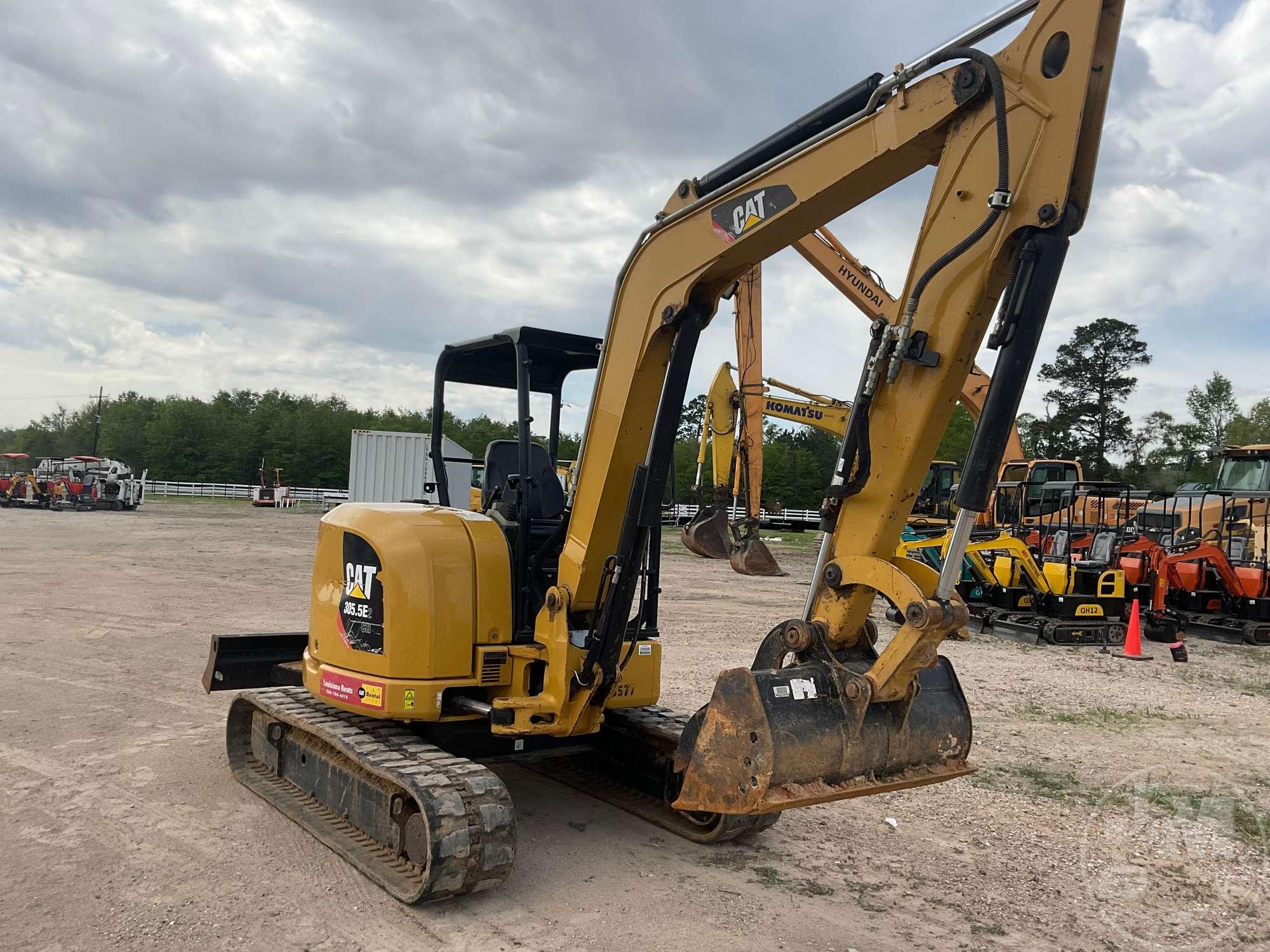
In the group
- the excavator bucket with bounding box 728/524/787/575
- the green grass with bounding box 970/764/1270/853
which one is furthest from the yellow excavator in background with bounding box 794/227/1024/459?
the green grass with bounding box 970/764/1270/853

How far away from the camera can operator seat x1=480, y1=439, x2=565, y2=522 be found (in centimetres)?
537

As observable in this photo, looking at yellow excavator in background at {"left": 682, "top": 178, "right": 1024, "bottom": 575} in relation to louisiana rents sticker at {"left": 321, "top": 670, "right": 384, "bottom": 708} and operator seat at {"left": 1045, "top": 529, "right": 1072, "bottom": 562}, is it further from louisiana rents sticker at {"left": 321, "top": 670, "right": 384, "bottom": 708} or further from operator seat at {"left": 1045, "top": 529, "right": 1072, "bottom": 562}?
louisiana rents sticker at {"left": 321, "top": 670, "right": 384, "bottom": 708}

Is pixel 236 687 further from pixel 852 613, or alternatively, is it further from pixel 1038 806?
pixel 1038 806

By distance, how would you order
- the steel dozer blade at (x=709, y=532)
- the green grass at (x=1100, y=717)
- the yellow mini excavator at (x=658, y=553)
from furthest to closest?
the steel dozer blade at (x=709, y=532), the green grass at (x=1100, y=717), the yellow mini excavator at (x=658, y=553)

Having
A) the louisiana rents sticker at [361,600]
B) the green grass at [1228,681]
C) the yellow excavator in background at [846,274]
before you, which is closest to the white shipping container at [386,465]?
the yellow excavator in background at [846,274]

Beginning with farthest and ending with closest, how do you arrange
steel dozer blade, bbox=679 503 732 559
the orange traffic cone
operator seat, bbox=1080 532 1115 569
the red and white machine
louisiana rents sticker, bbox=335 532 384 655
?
1. the red and white machine
2. steel dozer blade, bbox=679 503 732 559
3. operator seat, bbox=1080 532 1115 569
4. the orange traffic cone
5. louisiana rents sticker, bbox=335 532 384 655

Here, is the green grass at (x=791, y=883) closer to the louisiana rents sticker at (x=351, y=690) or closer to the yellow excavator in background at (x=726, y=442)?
the louisiana rents sticker at (x=351, y=690)

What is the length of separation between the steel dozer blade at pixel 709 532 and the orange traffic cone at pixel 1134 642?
7042 millimetres

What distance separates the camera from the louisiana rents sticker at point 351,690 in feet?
16.2

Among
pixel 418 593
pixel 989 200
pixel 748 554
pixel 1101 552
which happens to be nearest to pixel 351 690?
pixel 418 593

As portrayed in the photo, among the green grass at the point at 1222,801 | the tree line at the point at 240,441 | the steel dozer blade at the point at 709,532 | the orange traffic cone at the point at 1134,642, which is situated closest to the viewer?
the green grass at the point at 1222,801

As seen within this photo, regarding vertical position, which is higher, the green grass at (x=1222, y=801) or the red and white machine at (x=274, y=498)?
the red and white machine at (x=274, y=498)

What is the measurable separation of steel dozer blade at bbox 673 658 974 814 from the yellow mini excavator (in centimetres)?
1

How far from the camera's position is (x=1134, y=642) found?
41.9 ft
